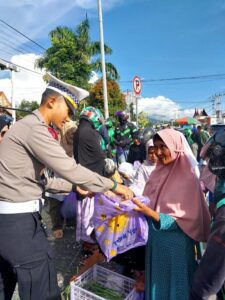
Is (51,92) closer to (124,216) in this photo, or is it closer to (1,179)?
(1,179)

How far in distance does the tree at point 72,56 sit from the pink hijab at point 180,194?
14.4 m

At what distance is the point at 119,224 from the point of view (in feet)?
6.81

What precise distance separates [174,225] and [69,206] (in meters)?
2.61

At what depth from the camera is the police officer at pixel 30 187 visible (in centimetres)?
179

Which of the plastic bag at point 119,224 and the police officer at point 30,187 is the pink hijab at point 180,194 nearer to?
the plastic bag at point 119,224

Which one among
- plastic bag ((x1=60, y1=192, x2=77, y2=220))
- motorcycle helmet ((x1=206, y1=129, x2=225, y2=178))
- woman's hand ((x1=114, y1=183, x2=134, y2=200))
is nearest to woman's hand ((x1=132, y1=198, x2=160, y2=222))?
woman's hand ((x1=114, y1=183, x2=134, y2=200))

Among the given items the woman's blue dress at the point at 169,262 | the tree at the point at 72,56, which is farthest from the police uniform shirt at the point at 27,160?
the tree at the point at 72,56

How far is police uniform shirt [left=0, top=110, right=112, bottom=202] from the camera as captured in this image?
1.78 m

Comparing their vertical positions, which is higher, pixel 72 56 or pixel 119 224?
pixel 72 56

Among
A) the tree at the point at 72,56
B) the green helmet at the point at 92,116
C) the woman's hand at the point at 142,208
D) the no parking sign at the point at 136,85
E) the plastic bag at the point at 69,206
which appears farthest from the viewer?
the tree at the point at 72,56

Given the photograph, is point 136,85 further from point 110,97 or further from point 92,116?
point 110,97

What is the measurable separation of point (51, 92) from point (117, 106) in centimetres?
2300

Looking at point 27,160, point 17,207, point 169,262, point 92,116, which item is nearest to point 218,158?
point 169,262

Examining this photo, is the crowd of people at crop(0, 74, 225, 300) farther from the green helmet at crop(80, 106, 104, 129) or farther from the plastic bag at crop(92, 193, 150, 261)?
the green helmet at crop(80, 106, 104, 129)
